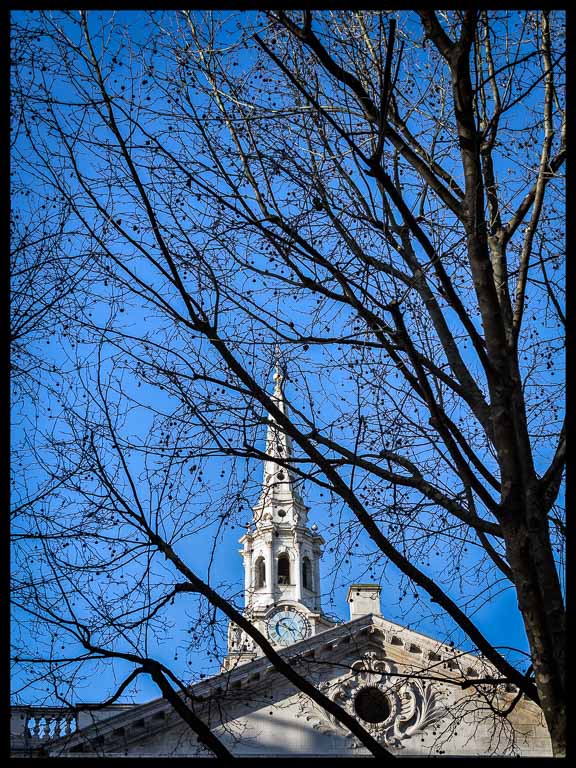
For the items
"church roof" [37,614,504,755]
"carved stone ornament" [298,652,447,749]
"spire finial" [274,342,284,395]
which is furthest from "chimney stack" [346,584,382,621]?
"spire finial" [274,342,284,395]

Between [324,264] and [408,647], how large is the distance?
22282mm

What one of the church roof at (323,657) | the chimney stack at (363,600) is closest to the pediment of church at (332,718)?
the church roof at (323,657)

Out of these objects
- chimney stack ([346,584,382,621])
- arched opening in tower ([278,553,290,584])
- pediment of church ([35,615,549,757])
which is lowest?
pediment of church ([35,615,549,757])

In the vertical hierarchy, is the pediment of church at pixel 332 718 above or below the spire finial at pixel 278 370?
below

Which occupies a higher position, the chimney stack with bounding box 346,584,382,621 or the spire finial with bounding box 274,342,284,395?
the chimney stack with bounding box 346,584,382,621

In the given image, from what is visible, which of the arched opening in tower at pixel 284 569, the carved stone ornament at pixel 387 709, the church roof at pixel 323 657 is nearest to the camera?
the church roof at pixel 323 657

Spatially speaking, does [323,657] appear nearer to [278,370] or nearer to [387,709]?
[387,709]

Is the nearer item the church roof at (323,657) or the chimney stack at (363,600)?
the church roof at (323,657)

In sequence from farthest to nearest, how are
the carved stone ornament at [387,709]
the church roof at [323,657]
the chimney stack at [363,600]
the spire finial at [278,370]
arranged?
1. the chimney stack at [363,600]
2. the carved stone ornament at [387,709]
3. the church roof at [323,657]
4. the spire finial at [278,370]

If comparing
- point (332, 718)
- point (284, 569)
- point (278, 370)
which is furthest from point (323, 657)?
point (284, 569)

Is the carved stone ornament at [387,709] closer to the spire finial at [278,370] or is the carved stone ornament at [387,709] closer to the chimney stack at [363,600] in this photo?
the chimney stack at [363,600]

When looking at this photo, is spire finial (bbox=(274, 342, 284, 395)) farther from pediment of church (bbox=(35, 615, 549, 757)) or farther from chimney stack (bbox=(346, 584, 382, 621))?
chimney stack (bbox=(346, 584, 382, 621))

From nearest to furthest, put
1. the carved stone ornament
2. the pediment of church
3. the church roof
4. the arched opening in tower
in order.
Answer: the church roof → the pediment of church → the carved stone ornament → the arched opening in tower
